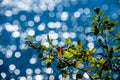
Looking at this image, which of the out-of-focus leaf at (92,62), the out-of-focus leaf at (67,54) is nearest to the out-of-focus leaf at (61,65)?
the out-of-focus leaf at (67,54)

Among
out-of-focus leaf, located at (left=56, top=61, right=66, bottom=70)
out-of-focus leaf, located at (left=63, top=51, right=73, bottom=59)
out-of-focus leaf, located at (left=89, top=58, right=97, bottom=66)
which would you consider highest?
out-of-focus leaf, located at (left=63, top=51, right=73, bottom=59)

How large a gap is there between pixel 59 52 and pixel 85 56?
226 mm

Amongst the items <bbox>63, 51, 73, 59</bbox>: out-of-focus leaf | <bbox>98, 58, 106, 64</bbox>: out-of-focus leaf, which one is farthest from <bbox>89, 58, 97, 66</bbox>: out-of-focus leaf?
<bbox>63, 51, 73, 59</bbox>: out-of-focus leaf

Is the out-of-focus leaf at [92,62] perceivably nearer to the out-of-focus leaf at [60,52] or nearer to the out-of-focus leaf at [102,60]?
the out-of-focus leaf at [102,60]

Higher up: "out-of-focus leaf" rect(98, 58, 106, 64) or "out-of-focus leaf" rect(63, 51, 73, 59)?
"out-of-focus leaf" rect(63, 51, 73, 59)

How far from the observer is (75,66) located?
186 centimetres

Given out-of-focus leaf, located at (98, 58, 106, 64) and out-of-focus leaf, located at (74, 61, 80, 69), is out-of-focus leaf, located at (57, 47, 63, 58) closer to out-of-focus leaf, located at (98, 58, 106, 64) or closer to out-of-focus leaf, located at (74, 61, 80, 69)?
out-of-focus leaf, located at (74, 61, 80, 69)

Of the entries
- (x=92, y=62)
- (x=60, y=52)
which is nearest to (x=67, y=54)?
(x=60, y=52)

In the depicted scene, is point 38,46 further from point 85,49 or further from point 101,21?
point 101,21

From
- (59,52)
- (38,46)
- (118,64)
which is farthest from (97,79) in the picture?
(38,46)

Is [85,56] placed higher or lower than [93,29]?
lower

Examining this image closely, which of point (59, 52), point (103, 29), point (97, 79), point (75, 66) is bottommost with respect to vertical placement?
point (97, 79)

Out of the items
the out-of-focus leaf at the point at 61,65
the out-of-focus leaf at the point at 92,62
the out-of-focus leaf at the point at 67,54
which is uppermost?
the out-of-focus leaf at the point at 67,54

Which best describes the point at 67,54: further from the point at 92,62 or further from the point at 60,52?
the point at 92,62
